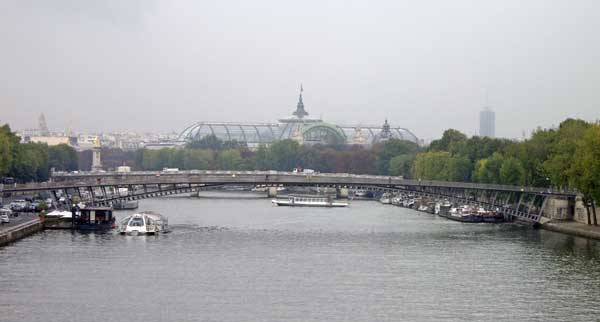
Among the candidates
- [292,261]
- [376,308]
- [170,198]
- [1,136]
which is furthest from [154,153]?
[376,308]

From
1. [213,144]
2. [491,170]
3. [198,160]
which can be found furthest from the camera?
[213,144]

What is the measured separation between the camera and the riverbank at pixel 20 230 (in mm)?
52866

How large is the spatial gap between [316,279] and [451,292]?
4898 mm

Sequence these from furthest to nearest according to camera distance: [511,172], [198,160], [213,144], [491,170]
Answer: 1. [213,144]
2. [198,160]
3. [491,170]
4. [511,172]

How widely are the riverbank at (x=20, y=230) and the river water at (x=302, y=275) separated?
593 mm

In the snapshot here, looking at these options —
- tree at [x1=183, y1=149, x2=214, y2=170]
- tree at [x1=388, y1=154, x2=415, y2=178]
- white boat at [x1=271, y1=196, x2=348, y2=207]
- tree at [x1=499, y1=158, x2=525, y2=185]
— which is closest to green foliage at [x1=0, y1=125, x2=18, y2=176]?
white boat at [x1=271, y1=196, x2=348, y2=207]

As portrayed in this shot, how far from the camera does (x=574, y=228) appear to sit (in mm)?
63250

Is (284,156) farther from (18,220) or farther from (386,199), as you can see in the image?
(18,220)

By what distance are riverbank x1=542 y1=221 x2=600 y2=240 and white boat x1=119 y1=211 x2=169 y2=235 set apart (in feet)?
63.3

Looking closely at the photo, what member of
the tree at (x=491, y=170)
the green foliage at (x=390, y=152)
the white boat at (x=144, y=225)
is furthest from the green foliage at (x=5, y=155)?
the green foliage at (x=390, y=152)

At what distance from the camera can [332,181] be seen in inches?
3041

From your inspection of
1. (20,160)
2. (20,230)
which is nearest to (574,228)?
(20,230)

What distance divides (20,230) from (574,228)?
26.1m

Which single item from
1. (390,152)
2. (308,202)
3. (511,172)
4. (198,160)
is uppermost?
(390,152)
